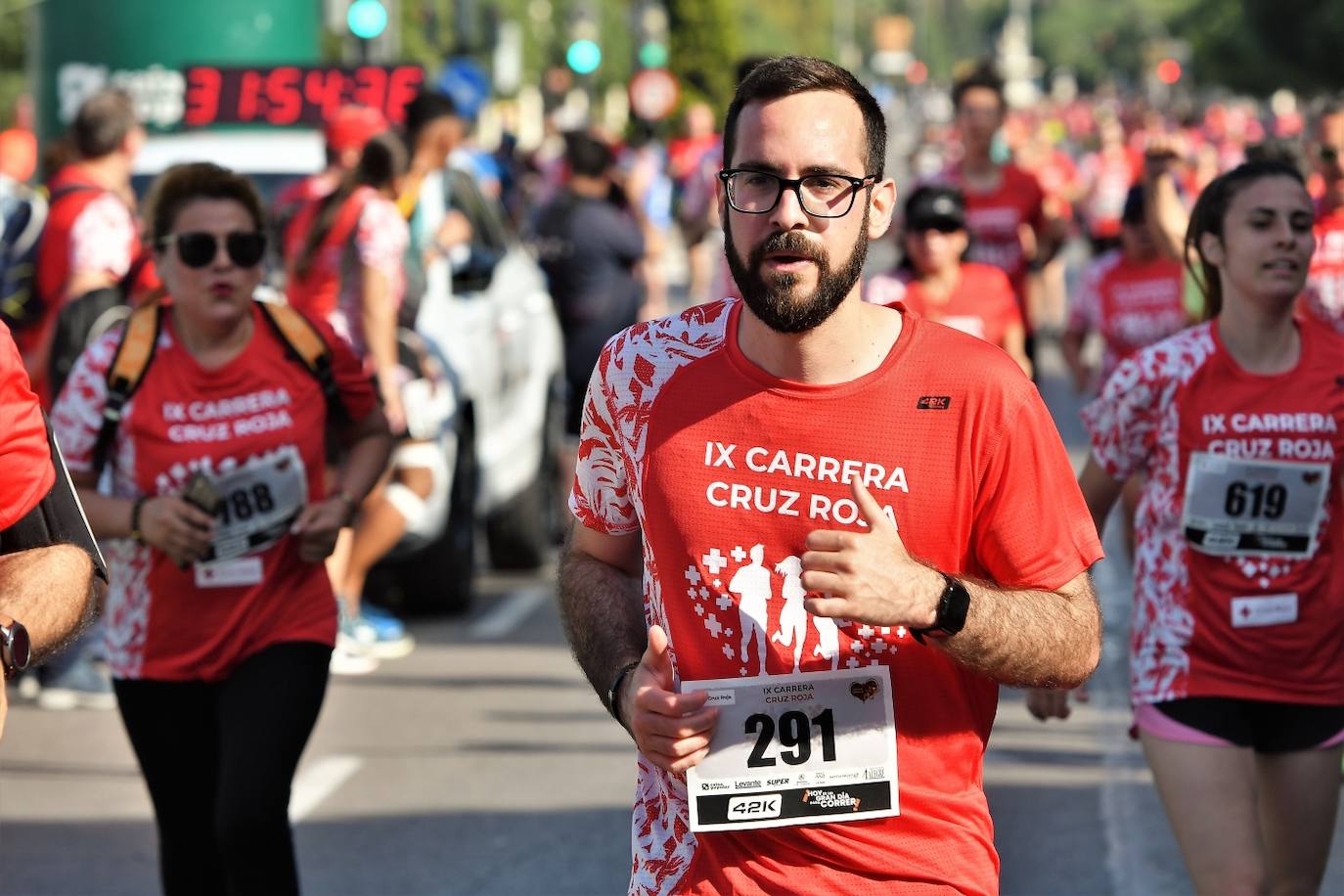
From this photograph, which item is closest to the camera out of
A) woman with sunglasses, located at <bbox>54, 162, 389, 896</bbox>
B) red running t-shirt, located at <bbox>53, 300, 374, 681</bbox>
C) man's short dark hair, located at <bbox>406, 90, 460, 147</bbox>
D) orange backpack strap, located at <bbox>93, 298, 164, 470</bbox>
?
woman with sunglasses, located at <bbox>54, 162, 389, 896</bbox>

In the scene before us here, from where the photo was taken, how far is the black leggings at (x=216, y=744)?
5176 millimetres

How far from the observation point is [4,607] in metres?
3.63

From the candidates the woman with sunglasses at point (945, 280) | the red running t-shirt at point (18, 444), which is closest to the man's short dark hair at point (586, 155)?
the woman with sunglasses at point (945, 280)

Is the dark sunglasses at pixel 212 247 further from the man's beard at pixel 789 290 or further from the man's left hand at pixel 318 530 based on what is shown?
the man's beard at pixel 789 290

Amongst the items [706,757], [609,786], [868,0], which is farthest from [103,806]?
[868,0]

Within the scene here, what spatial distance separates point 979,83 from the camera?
10367 millimetres

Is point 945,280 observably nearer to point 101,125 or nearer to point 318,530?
point 318,530

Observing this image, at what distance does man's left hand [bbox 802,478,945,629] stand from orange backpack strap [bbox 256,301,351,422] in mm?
2740

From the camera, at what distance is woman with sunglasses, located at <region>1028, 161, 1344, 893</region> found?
5059mm

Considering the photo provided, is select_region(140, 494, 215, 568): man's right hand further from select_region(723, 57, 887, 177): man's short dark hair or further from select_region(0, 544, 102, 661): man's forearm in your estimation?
select_region(723, 57, 887, 177): man's short dark hair

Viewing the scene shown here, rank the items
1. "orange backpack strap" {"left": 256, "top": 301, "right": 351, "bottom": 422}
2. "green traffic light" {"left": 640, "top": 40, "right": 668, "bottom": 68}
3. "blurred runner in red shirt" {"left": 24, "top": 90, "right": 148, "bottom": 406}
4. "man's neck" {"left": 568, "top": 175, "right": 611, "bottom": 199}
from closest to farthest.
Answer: "orange backpack strap" {"left": 256, "top": 301, "right": 351, "bottom": 422} < "blurred runner in red shirt" {"left": 24, "top": 90, "right": 148, "bottom": 406} < "man's neck" {"left": 568, "top": 175, "right": 611, "bottom": 199} < "green traffic light" {"left": 640, "top": 40, "right": 668, "bottom": 68}

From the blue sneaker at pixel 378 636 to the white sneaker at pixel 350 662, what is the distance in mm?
42

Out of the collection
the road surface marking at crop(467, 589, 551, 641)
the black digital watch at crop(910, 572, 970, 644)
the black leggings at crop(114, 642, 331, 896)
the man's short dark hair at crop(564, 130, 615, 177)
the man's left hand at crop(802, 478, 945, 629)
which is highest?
the man's short dark hair at crop(564, 130, 615, 177)

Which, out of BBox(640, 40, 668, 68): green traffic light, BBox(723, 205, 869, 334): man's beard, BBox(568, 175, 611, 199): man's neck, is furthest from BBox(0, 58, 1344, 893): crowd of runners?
BBox(640, 40, 668, 68): green traffic light
